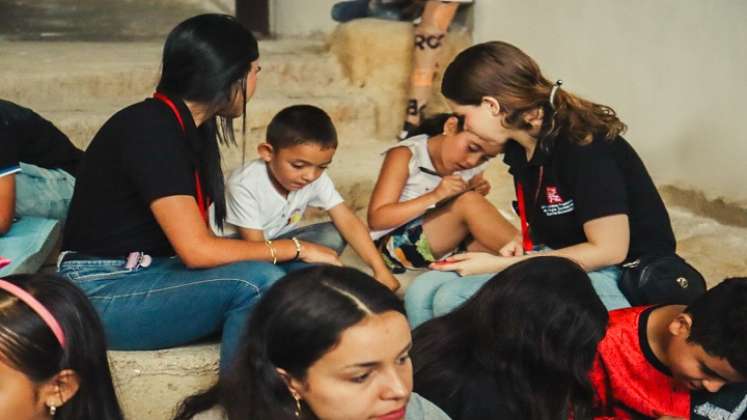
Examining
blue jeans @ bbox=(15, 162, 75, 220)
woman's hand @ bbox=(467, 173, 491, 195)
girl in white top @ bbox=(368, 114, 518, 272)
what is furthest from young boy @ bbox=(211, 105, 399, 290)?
blue jeans @ bbox=(15, 162, 75, 220)

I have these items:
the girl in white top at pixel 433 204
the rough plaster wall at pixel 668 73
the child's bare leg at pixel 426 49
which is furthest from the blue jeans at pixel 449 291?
the child's bare leg at pixel 426 49

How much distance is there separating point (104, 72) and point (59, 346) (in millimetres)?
2542

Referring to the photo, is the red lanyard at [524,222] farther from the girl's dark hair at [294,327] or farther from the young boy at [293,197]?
the girl's dark hair at [294,327]

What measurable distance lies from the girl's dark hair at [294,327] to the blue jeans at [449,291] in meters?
0.77

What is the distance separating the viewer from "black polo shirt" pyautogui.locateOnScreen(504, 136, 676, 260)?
7.73 feet

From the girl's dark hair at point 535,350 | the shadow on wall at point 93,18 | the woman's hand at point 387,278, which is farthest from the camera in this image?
the shadow on wall at point 93,18

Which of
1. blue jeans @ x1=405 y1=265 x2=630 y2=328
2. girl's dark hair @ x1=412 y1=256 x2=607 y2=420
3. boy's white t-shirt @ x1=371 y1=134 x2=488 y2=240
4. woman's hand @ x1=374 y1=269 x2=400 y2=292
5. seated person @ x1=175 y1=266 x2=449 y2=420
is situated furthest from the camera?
boy's white t-shirt @ x1=371 y1=134 x2=488 y2=240

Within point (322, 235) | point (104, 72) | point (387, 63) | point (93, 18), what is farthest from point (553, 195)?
point (93, 18)

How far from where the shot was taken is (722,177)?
3.47m

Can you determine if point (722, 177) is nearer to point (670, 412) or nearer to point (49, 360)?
point (670, 412)

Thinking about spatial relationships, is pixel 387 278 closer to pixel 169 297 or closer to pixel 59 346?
pixel 169 297

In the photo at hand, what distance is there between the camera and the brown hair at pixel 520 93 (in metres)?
2.40

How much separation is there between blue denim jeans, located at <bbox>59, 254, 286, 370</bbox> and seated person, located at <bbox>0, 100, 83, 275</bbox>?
0.27 meters

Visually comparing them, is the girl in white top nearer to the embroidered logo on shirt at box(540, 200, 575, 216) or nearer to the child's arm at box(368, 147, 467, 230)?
the child's arm at box(368, 147, 467, 230)
